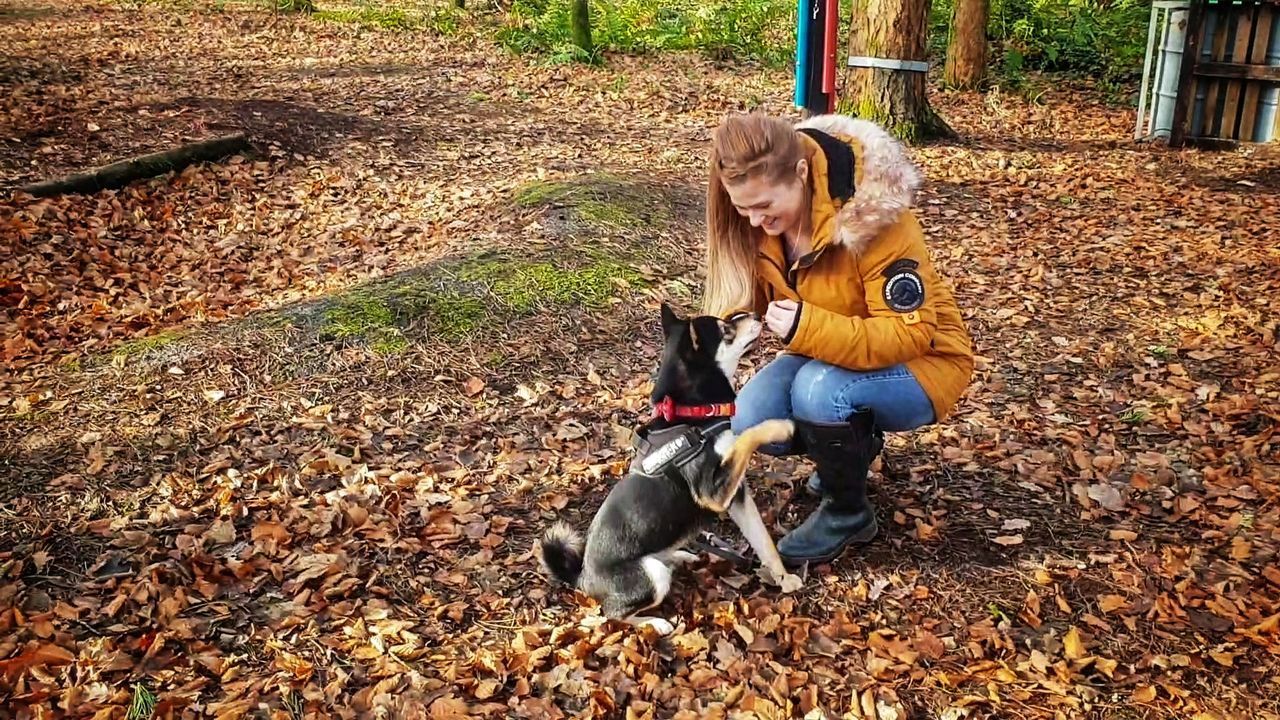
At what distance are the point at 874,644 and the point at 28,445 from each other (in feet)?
14.5

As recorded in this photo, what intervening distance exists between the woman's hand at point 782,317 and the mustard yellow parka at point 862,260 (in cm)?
3

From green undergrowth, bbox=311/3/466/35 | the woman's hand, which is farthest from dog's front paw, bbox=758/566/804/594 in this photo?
green undergrowth, bbox=311/3/466/35

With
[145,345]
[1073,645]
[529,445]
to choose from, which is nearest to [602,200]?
[529,445]

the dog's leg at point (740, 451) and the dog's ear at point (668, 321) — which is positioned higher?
the dog's ear at point (668, 321)

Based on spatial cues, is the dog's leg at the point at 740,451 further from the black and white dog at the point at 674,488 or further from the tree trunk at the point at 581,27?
the tree trunk at the point at 581,27

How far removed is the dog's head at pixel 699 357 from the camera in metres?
3.64

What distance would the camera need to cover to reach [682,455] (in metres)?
3.56

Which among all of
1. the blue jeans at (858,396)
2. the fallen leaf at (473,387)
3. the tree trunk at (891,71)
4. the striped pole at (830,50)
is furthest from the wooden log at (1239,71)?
the fallen leaf at (473,387)

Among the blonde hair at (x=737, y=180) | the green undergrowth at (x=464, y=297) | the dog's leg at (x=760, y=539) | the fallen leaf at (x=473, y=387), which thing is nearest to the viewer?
the blonde hair at (x=737, y=180)

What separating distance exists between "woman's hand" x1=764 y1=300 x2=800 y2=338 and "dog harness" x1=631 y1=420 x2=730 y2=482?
0.54 metres

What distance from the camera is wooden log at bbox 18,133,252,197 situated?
26.3 ft

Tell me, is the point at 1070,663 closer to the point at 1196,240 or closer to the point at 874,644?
the point at 874,644

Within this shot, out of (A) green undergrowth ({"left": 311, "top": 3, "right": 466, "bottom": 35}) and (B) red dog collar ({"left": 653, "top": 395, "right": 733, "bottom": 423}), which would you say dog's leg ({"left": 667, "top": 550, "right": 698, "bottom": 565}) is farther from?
(A) green undergrowth ({"left": 311, "top": 3, "right": 466, "bottom": 35})

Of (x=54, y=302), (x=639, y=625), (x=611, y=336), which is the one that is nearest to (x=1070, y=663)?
(x=639, y=625)
